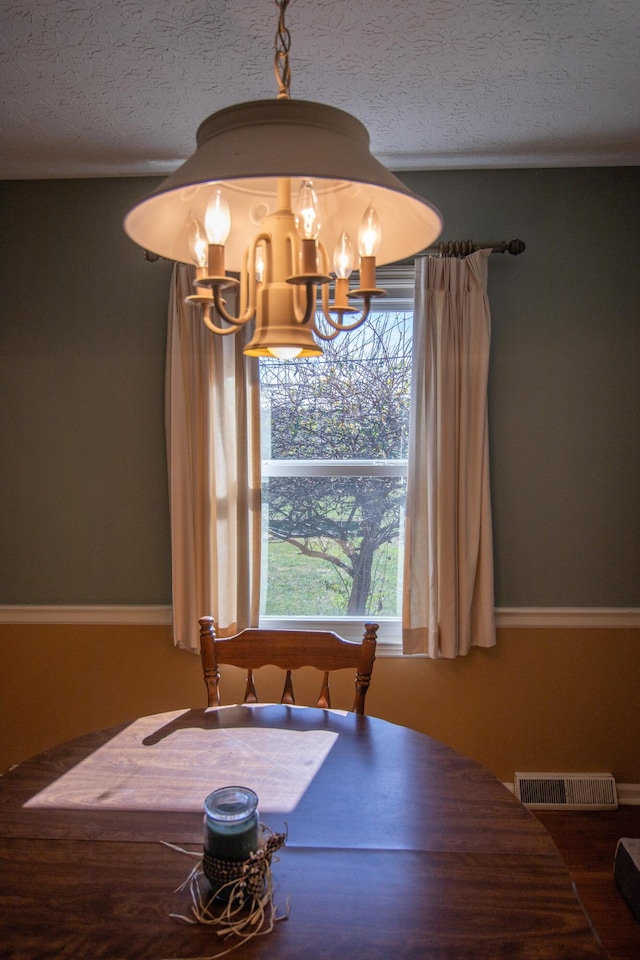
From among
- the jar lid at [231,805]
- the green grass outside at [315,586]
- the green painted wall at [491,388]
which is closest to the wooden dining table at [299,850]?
the jar lid at [231,805]

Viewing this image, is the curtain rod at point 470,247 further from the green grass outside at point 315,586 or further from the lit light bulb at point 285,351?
the lit light bulb at point 285,351

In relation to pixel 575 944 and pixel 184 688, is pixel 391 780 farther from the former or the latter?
pixel 184 688

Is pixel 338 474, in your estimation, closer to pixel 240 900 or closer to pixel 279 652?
pixel 279 652

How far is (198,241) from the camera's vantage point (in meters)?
1.07

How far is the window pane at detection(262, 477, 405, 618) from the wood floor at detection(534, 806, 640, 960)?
40.2 inches

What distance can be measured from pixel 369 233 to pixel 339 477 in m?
1.70

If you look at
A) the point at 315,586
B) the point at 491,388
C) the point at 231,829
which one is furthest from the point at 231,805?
the point at 491,388

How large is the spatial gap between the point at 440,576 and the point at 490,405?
2.35 ft

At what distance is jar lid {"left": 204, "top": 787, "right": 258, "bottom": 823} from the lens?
0.99 meters

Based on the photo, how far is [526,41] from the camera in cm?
174

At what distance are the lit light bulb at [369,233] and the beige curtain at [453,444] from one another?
1463mm

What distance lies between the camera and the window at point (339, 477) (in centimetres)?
270

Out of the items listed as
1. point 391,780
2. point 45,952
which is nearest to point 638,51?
point 391,780

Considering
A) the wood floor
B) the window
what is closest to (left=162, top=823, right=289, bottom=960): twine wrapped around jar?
the wood floor
